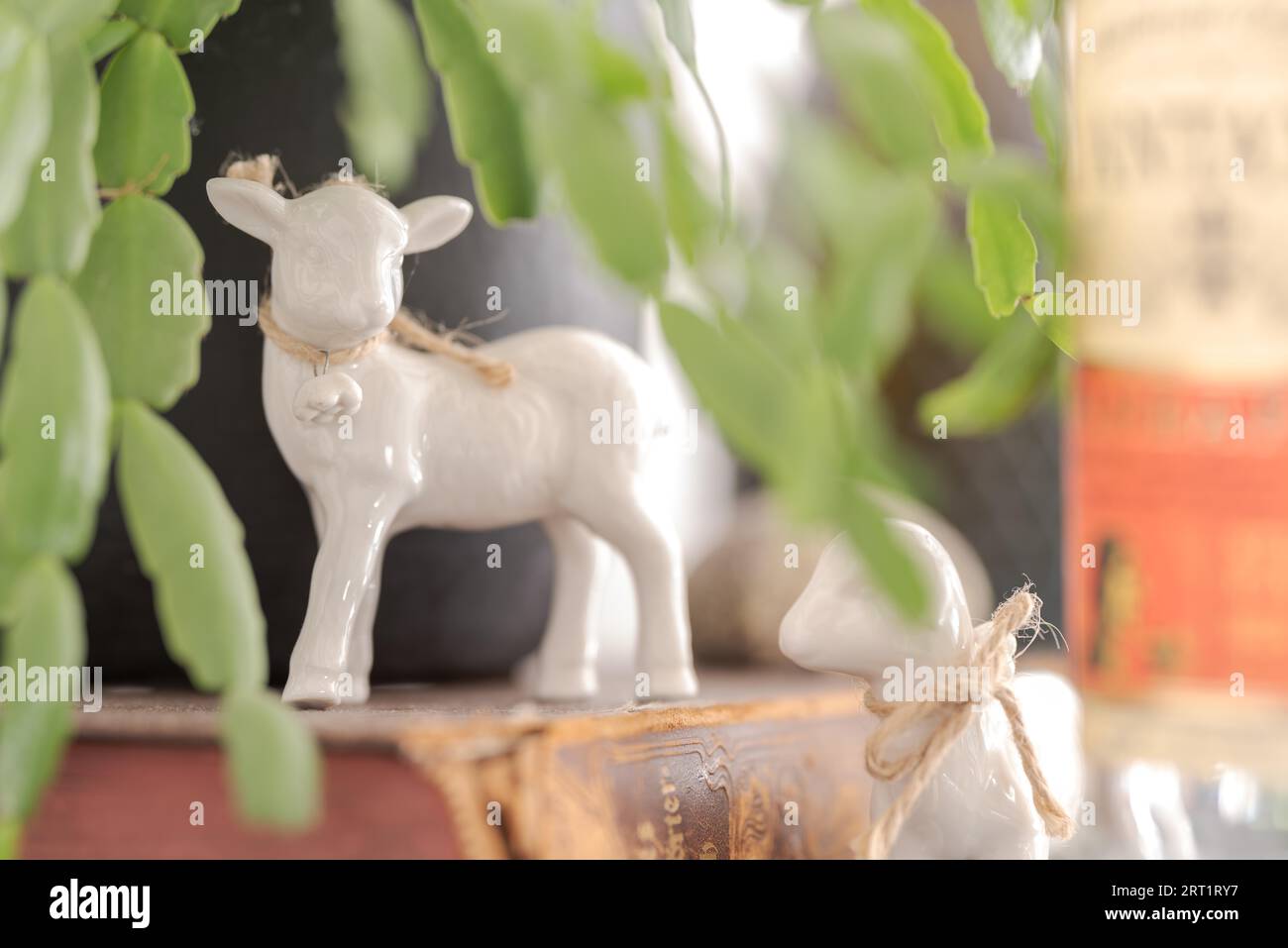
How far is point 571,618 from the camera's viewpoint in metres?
0.60

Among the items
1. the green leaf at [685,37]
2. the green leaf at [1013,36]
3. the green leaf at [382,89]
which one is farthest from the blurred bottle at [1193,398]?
the green leaf at [382,89]

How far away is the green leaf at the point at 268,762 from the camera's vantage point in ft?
0.82

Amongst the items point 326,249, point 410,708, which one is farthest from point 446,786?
point 326,249

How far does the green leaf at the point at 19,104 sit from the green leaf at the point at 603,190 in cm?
13

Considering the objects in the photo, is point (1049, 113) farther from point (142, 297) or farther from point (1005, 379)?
point (142, 297)

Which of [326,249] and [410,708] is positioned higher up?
[326,249]

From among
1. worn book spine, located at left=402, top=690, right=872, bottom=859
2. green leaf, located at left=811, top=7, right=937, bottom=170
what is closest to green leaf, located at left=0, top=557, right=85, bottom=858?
worn book spine, located at left=402, top=690, right=872, bottom=859

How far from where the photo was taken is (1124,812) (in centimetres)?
43

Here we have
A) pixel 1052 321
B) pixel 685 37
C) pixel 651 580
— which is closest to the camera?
pixel 685 37

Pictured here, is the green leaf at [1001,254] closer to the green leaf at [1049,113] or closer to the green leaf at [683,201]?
the green leaf at [1049,113]

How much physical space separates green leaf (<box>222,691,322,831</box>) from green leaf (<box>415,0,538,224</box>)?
0.19 m

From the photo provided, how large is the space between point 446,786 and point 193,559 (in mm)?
128

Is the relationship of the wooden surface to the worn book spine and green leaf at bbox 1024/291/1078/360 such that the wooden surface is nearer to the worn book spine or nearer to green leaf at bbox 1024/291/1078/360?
the worn book spine
